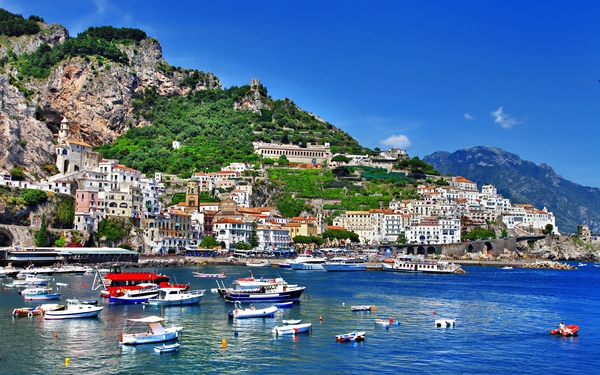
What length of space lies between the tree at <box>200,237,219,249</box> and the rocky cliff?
25137 millimetres

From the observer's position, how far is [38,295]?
43.5 metres

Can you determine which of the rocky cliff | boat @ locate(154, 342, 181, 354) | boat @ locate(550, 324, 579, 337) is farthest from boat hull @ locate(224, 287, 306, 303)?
the rocky cliff

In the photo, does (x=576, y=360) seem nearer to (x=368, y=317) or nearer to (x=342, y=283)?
(x=368, y=317)

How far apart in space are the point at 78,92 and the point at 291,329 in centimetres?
10999

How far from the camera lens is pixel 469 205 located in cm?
12619

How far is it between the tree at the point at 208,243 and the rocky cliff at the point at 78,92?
82.5 ft

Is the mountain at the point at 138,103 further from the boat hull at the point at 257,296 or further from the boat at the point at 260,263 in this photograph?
the boat hull at the point at 257,296

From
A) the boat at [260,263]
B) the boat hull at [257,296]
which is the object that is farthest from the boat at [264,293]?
the boat at [260,263]

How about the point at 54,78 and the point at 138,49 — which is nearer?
the point at 54,78

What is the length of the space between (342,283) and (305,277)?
7148mm

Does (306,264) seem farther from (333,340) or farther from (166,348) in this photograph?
(166,348)

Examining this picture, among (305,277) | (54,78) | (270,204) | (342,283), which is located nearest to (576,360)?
(342,283)

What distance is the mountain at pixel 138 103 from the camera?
12494 centimetres

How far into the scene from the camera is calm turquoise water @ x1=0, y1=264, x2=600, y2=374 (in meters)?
25.7
